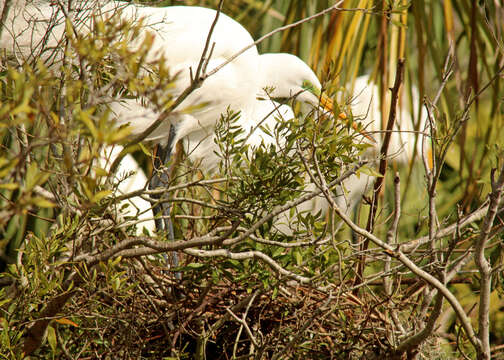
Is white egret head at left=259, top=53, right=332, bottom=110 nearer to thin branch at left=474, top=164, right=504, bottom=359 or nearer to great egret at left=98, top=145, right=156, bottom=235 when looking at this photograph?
great egret at left=98, top=145, right=156, bottom=235

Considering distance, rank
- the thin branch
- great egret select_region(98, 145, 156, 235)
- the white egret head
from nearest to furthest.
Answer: the thin branch, great egret select_region(98, 145, 156, 235), the white egret head

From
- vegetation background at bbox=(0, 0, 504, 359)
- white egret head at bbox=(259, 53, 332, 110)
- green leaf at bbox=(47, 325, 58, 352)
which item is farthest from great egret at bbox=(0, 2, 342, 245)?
green leaf at bbox=(47, 325, 58, 352)

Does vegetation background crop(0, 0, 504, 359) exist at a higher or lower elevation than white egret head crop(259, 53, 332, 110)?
Answer: lower

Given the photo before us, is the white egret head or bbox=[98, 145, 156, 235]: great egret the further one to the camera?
the white egret head

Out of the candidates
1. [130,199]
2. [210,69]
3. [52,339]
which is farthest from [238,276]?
[210,69]

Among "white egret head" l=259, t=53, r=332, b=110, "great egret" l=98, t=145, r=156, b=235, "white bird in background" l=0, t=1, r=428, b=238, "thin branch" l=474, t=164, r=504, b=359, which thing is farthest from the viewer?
"white egret head" l=259, t=53, r=332, b=110

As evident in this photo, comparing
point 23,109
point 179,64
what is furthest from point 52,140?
point 179,64

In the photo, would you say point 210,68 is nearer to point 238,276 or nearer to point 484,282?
point 238,276

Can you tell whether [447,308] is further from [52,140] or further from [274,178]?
[52,140]

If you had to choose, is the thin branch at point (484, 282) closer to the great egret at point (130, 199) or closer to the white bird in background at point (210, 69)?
the great egret at point (130, 199)

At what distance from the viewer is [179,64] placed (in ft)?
5.25

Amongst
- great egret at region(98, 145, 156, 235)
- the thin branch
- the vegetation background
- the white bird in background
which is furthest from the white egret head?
the thin branch

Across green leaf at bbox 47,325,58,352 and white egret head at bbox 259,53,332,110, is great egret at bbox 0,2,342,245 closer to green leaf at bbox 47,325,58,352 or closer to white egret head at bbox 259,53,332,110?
white egret head at bbox 259,53,332,110

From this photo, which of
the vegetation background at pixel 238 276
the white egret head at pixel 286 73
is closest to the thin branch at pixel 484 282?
the vegetation background at pixel 238 276
